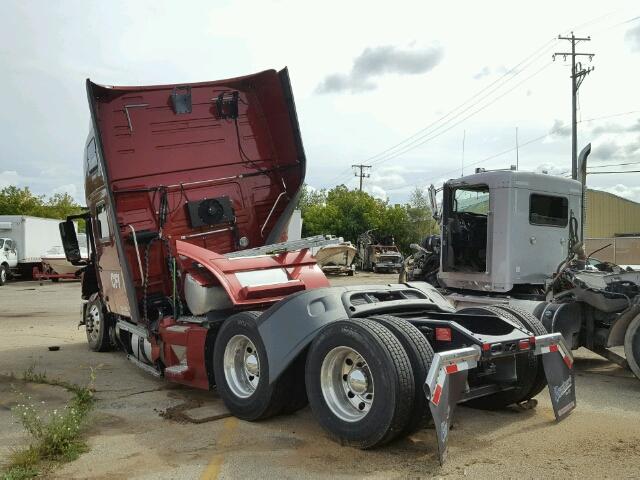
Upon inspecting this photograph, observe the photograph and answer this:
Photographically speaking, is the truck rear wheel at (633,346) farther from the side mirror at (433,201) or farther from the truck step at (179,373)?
the truck step at (179,373)

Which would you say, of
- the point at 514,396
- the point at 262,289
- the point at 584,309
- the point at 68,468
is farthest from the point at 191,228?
the point at 584,309

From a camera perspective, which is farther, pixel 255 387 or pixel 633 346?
pixel 633 346

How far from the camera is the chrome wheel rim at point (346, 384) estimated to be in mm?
4609

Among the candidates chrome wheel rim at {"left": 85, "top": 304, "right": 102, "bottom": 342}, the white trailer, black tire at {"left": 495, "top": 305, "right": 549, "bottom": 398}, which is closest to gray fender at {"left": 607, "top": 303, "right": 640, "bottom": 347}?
black tire at {"left": 495, "top": 305, "right": 549, "bottom": 398}

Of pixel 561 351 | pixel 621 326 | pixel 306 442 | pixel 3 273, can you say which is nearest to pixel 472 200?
pixel 621 326

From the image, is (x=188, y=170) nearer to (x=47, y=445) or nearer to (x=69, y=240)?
(x=69, y=240)

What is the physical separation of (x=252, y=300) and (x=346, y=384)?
1.69m

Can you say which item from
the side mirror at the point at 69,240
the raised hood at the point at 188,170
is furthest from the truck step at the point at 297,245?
the side mirror at the point at 69,240

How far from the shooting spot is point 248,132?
803 cm

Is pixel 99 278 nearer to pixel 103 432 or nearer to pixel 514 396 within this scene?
pixel 103 432

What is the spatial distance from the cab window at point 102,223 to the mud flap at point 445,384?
16.7 ft

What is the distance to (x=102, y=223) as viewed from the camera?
8.26 m

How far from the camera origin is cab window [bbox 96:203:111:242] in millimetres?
7934

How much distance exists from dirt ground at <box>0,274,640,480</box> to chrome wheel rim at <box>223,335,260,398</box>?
0.97 ft
